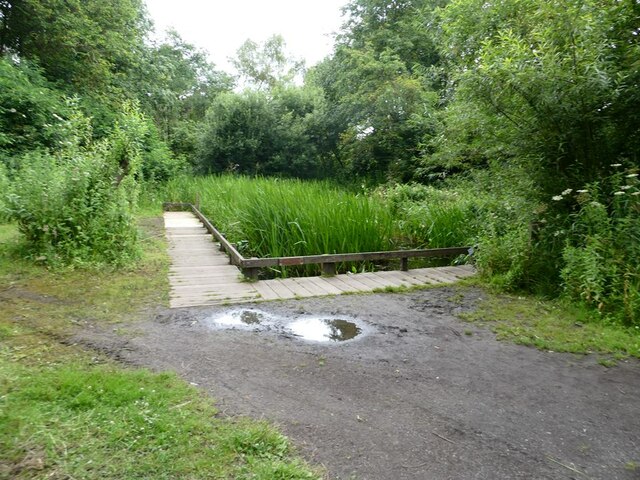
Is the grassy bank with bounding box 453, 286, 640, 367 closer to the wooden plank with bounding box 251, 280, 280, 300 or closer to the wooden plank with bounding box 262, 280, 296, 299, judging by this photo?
the wooden plank with bounding box 262, 280, 296, 299

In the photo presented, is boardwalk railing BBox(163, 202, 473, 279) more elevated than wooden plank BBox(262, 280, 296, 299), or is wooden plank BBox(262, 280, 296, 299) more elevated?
boardwalk railing BBox(163, 202, 473, 279)

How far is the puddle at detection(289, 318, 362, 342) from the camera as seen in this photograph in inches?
145

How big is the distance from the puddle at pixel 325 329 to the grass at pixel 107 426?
4.30 feet

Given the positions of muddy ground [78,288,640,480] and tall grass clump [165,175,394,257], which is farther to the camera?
tall grass clump [165,175,394,257]

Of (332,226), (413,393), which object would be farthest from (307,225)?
(413,393)

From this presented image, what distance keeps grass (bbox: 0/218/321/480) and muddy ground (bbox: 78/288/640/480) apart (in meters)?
0.17

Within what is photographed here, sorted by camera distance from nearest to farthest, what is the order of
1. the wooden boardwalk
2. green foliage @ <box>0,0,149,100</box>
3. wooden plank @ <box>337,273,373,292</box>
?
the wooden boardwalk, wooden plank @ <box>337,273,373,292</box>, green foliage @ <box>0,0,149,100</box>

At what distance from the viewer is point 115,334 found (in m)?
3.47

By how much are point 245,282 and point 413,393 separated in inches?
124

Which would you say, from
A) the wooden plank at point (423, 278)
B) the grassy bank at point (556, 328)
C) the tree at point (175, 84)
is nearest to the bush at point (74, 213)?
the wooden plank at point (423, 278)

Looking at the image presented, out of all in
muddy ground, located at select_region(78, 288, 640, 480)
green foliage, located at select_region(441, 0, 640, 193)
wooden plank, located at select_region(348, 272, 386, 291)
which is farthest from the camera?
wooden plank, located at select_region(348, 272, 386, 291)

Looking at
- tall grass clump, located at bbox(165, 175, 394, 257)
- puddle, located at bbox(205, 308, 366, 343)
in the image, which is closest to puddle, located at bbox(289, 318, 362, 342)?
puddle, located at bbox(205, 308, 366, 343)

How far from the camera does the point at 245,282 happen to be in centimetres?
544

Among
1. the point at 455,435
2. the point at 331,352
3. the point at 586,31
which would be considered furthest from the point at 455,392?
the point at 586,31
